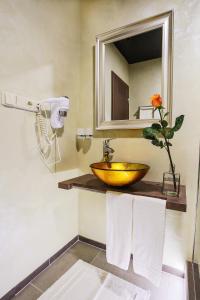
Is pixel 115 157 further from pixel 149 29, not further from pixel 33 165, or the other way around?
pixel 149 29

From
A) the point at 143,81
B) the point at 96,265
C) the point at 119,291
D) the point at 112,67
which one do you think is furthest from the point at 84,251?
the point at 112,67

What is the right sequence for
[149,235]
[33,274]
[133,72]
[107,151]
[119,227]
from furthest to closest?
[107,151], [133,72], [33,274], [119,227], [149,235]

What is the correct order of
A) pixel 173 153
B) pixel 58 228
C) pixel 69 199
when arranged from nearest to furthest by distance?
pixel 173 153, pixel 58 228, pixel 69 199

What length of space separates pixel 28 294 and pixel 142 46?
6.72 ft

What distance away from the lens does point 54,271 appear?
1.39 m

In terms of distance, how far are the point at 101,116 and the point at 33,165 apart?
2.41ft

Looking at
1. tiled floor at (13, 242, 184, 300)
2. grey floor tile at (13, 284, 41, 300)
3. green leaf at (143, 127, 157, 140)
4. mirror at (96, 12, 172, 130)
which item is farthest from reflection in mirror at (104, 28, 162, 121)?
grey floor tile at (13, 284, 41, 300)

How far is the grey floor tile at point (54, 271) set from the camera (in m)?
1.28

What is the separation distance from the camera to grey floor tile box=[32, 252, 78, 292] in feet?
4.19

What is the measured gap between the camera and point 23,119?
3.98 ft

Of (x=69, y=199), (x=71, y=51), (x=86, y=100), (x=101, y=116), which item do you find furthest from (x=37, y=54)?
(x=69, y=199)

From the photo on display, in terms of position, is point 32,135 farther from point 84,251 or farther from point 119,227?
point 84,251

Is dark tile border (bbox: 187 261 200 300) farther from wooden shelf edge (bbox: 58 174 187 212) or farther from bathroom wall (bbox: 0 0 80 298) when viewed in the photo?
bathroom wall (bbox: 0 0 80 298)

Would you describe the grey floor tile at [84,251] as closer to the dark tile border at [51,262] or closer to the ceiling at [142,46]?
the dark tile border at [51,262]
